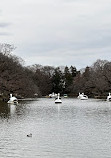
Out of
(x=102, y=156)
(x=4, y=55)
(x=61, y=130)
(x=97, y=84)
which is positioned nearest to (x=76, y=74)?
(x=97, y=84)

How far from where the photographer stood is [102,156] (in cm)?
1928

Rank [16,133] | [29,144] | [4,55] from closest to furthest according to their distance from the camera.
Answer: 1. [29,144]
2. [16,133]
3. [4,55]

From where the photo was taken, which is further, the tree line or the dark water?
the tree line

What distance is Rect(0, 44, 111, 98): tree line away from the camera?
88.3m

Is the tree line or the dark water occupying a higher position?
the tree line

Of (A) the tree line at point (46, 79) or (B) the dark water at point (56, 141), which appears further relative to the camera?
(A) the tree line at point (46, 79)

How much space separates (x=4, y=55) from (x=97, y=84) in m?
34.9

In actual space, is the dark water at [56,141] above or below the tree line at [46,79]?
below

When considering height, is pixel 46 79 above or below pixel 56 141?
above

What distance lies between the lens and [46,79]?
144500 mm

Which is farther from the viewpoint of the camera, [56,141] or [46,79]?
[46,79]

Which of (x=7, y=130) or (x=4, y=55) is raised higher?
(x=4, y=55)

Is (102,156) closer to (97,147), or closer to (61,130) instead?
(97,147)

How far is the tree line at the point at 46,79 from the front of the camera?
88.3m
